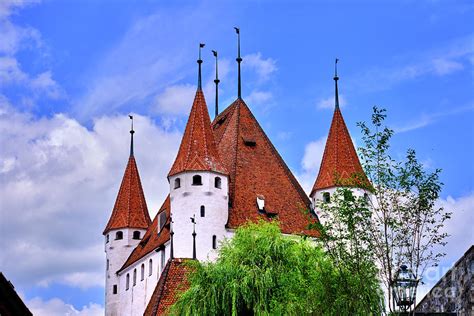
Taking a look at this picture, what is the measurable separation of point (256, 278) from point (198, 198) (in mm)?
15336

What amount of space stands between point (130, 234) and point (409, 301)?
54946 millimetres

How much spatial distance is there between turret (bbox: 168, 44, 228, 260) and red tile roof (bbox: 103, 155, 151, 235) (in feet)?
45.0

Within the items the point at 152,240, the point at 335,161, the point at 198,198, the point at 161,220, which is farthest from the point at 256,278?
the point at 161,220

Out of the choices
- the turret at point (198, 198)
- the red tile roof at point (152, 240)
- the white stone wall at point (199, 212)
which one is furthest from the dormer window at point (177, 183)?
the red tile roof at point (152, 240)

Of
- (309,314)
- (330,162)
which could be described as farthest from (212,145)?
(309,314)

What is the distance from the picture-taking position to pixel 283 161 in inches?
Result: 2653

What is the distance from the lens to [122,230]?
72938 mm

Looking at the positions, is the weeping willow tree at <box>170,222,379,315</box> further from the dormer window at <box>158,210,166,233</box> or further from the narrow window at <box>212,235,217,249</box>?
the dormer window at <box>158,210,166,233</box>

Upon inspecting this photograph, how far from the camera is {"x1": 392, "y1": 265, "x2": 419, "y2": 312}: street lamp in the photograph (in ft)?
62.7

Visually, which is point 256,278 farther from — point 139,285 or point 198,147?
point 139,285

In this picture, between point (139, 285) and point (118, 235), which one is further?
point (118, 235)

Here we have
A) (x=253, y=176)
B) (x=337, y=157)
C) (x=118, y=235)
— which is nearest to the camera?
(x=253, y=176)

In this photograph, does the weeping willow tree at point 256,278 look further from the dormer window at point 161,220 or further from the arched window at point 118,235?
the arched window at point 118,235

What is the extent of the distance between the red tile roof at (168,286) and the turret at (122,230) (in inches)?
691
